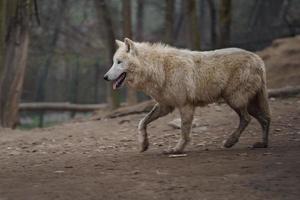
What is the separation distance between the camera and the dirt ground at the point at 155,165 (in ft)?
18.1

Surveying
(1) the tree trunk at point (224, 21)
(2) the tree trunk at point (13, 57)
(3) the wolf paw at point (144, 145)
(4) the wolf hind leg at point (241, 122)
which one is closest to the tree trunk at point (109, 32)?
(2) the tree trunk at point (13, 57)

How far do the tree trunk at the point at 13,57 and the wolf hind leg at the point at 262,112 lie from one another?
7186 mm

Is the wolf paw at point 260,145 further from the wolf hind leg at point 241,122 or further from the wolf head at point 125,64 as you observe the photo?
the wolf head at point 125,64

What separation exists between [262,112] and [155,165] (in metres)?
1.96

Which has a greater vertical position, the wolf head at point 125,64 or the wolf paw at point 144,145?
the wolf head at point 125,64

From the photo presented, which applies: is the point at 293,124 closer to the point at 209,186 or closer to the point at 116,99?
the point at 209,186

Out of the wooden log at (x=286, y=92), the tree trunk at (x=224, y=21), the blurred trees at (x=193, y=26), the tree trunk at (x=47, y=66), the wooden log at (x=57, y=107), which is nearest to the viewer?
the wooden log at (x=286, y=92)

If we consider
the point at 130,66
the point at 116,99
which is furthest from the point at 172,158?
the point at 116,99

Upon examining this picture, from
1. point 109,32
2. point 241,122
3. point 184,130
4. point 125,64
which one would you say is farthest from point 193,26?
point 184,130

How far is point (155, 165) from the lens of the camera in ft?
22.4

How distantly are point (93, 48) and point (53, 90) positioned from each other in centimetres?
243

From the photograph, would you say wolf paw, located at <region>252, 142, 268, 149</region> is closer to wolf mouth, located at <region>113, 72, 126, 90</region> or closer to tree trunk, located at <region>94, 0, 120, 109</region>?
wolf mouth, located at <region>113, 72, 126, 90</region>

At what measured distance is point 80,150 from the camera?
9.02 m

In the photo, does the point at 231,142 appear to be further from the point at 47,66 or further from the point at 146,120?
the point at 47,66
